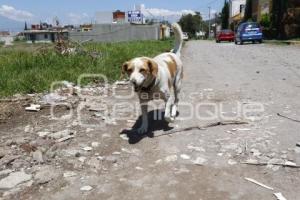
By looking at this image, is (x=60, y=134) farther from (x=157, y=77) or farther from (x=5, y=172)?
(x=157, y=77)

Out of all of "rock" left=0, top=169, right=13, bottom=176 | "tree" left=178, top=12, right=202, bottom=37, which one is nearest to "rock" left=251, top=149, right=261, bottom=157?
"rock" left=0, top=169, right=13, bottom=176

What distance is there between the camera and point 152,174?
13.4 ft

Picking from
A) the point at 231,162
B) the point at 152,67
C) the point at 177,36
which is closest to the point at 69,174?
the point at 152,67

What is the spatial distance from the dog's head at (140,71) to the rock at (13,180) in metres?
1.54

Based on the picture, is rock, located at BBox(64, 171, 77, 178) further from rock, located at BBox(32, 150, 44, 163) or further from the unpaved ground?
rock, located at BBox(32, 150, 44, 163)

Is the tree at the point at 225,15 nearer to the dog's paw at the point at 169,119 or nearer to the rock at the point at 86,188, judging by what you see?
the dog's paw at the point at 169,119

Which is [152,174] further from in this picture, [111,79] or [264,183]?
[111,79]

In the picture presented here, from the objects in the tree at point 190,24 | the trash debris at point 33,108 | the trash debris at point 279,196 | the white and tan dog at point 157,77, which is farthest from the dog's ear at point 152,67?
the tree at point 190,24

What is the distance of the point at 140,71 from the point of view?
185 inches

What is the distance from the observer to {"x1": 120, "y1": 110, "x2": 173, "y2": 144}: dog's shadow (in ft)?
17.6

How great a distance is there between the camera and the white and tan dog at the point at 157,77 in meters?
4.72

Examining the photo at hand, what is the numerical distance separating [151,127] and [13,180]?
2277 millimetres

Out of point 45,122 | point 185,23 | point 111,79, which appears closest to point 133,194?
point 45,122

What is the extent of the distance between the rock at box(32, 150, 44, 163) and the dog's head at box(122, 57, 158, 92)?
1326mm
